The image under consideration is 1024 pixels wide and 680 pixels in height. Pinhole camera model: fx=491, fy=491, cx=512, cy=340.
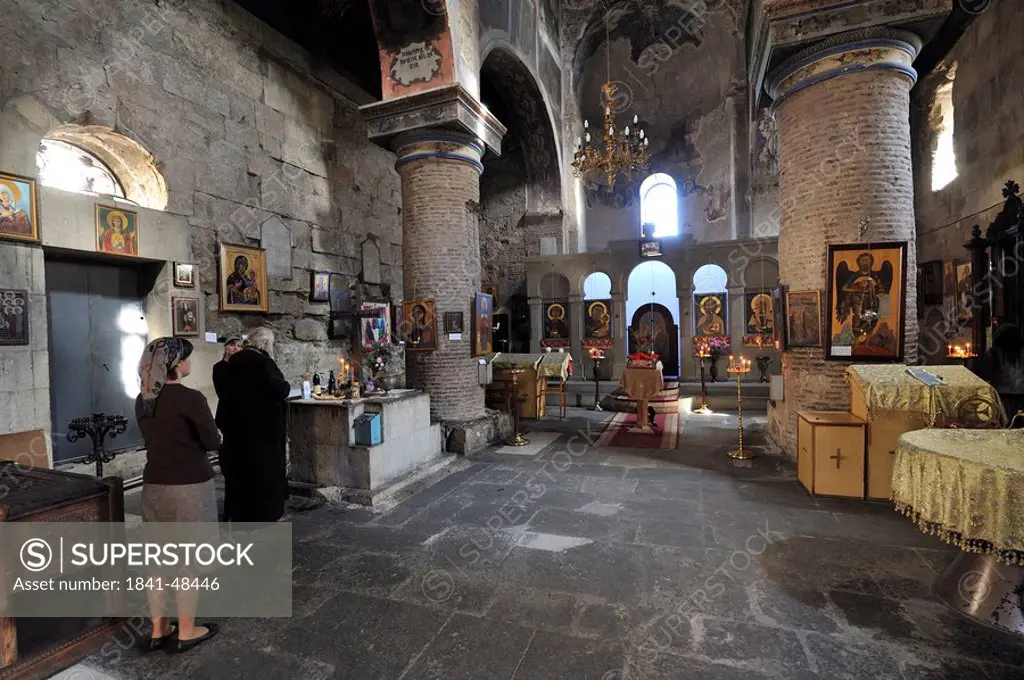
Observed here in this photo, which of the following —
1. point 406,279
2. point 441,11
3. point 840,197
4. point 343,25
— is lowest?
point 406,279

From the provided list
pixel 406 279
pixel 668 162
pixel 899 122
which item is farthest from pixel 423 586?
pixel 668 162

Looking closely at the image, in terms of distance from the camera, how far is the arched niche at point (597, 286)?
49.3 feet

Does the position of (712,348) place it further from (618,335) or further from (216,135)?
(216,135)

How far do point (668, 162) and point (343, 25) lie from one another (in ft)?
39.4

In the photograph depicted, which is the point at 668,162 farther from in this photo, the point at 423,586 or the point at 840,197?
the point at 423,586

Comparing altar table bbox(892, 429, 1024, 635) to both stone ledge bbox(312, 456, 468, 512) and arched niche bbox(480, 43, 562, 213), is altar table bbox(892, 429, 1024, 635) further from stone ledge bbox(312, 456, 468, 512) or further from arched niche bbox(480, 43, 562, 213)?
arched niche bbox(480, 43, 562, 213)

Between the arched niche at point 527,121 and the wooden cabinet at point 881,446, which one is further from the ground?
the arched niche at point 527,121

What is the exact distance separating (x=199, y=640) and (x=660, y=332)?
12226 mm

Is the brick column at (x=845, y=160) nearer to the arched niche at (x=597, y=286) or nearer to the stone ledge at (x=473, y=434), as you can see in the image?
the stone ledge at (x=473, y=434)

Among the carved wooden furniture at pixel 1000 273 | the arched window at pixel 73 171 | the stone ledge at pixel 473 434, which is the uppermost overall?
the arched window at pixel 73 171

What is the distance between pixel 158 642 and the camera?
9.45 feet

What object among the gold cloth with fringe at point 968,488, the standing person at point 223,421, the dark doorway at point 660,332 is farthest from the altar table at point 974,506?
the dark doorway at point 660,332

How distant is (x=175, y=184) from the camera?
23.2ft

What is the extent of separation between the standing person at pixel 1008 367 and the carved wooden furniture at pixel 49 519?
843 cm
